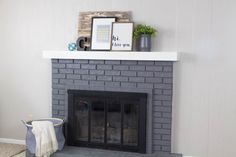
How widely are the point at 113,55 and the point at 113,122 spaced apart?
785 mm

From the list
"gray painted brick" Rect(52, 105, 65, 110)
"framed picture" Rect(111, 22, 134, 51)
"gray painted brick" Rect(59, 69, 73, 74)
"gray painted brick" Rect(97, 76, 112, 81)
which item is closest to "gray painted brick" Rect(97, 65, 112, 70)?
"gray painted brick" Rect(97, 76, 112, 81)

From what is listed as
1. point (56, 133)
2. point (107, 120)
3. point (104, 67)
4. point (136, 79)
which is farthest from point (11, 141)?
point (136, 79)

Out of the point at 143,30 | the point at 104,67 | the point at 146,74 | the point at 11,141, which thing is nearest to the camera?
the point at 143,30

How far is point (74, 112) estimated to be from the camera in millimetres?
3844

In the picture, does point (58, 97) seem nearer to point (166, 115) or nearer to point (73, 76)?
point (73, 76)

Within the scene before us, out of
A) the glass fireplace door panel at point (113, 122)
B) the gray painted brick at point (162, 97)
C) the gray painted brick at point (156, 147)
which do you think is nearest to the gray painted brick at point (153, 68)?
the gray painted brick at point (162, 97)

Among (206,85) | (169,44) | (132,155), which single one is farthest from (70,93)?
(206,85)

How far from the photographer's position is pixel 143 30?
352 centimetres

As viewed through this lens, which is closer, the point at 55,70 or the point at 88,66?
the point at 88,66

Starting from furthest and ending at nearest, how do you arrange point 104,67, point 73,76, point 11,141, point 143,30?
point 11,141 < point 73,76 < point 104,67 < point 143,30

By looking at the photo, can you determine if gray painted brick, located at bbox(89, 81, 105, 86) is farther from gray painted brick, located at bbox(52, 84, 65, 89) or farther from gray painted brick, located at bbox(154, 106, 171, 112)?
gray painted brick, located at bbox(154, 106, 171, 112)

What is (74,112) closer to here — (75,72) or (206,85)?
(75,72)

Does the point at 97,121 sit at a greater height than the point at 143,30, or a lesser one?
lesser

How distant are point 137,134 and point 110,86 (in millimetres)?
632
